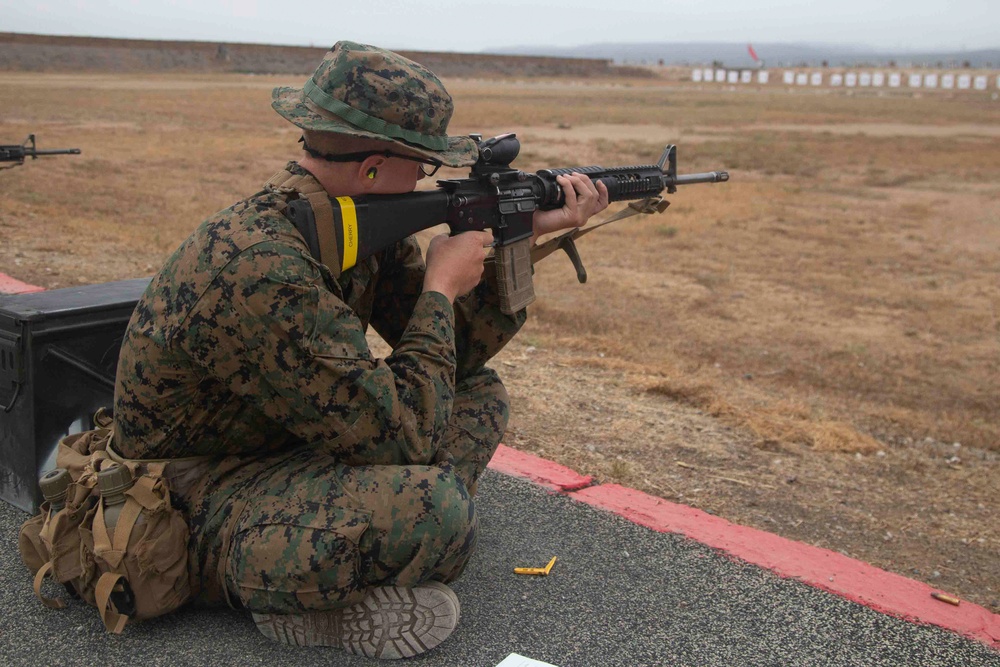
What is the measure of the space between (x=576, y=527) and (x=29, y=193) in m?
11.5

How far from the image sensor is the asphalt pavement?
243 cm

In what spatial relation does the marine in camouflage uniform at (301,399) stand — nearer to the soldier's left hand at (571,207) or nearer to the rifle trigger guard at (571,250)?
the soldier's left hand at (571,207)

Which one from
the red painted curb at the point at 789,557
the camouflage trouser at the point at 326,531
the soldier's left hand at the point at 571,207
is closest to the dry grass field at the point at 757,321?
the red painted curb at the point at 789,557

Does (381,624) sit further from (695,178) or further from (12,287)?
(12,287)

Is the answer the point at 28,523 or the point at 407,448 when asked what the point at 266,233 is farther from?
the point at 28,523

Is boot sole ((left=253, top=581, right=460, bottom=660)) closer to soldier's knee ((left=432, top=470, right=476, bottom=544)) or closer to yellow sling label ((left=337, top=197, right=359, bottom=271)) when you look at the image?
soldier's knee ((left=432, top=470, right=476, bottom=544))

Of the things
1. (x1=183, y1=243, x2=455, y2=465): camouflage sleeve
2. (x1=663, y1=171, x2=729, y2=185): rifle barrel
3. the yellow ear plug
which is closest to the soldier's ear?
(x1=183, y1=243, x2=455, y2=465): camouflage sleeve

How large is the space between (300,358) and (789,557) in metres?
1.82

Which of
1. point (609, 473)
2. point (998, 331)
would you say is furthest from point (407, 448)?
point (998, 331)

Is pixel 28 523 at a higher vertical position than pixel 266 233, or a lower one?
lower

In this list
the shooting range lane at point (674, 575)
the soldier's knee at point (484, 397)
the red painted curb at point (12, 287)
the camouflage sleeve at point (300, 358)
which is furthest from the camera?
the red painted curb at point (12, 287)

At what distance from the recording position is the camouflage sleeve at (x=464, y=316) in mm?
2992

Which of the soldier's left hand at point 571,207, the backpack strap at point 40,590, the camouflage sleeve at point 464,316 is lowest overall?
the backpack strap at point 40,590

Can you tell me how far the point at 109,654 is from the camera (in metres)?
2.38
